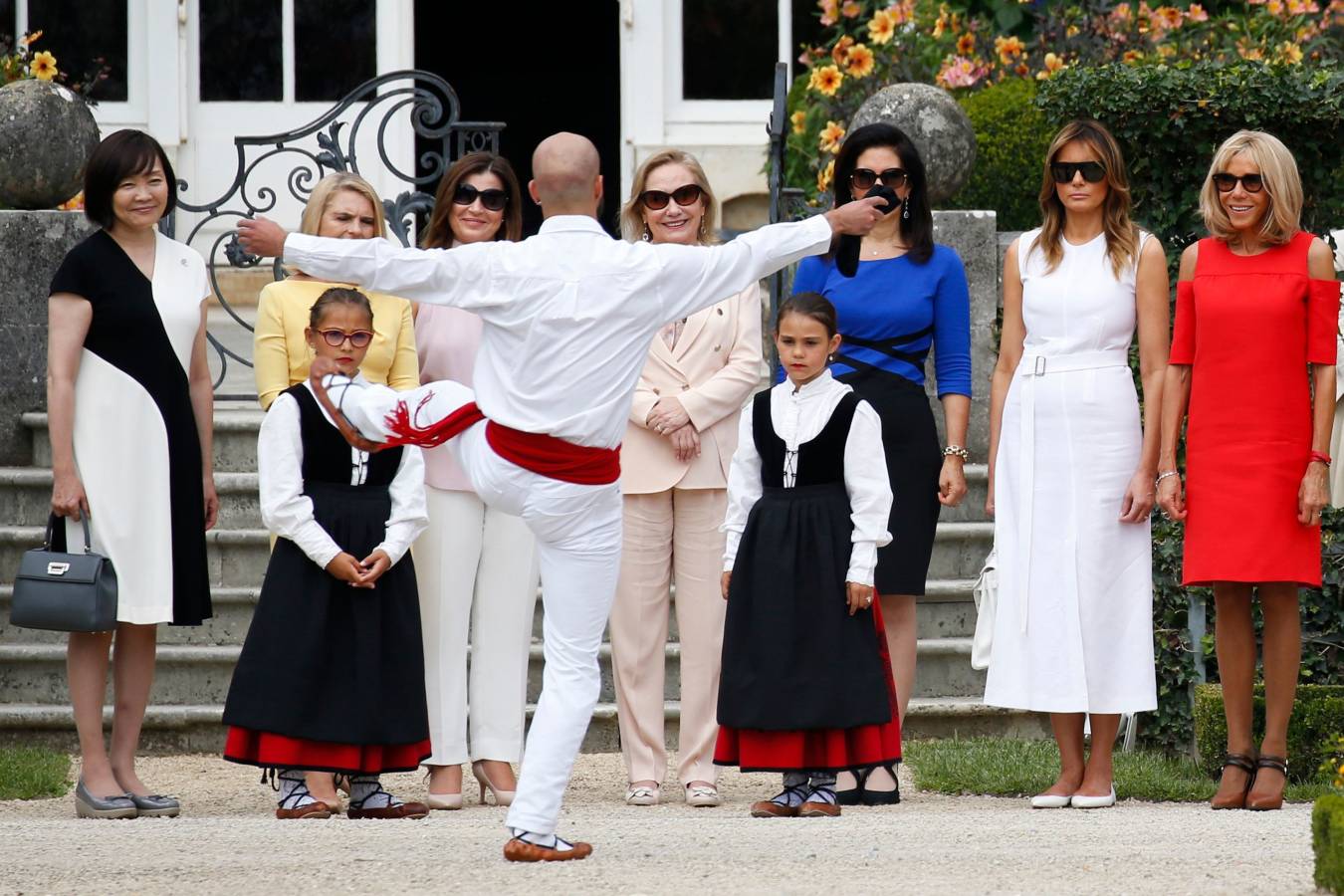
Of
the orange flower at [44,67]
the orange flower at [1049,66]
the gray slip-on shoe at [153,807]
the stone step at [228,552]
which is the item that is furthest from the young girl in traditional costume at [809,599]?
Answer: the orange flower at [44,67]

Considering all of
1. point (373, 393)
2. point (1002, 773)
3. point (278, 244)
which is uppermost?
point (278, 244)

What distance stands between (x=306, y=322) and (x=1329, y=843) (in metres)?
3.30

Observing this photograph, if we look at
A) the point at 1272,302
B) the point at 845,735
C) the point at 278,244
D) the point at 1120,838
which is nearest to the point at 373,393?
the point at 278,244

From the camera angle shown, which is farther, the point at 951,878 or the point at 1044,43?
the point at 1044,43

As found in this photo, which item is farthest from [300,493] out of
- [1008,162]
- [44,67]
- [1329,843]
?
[44,67]

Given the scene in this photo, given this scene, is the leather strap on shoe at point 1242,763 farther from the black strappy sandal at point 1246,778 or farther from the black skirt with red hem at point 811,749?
the black skirt with red hem at point 811,749

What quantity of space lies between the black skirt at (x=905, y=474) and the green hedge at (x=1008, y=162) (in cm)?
329

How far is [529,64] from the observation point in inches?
710

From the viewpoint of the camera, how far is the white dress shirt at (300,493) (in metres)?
6.15

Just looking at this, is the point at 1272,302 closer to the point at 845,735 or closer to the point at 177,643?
the point at 845,735

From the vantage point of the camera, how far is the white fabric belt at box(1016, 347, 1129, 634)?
6.41 meters

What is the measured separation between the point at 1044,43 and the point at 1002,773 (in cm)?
535

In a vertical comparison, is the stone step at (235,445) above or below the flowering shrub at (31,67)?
below

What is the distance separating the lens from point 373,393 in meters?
5.35
